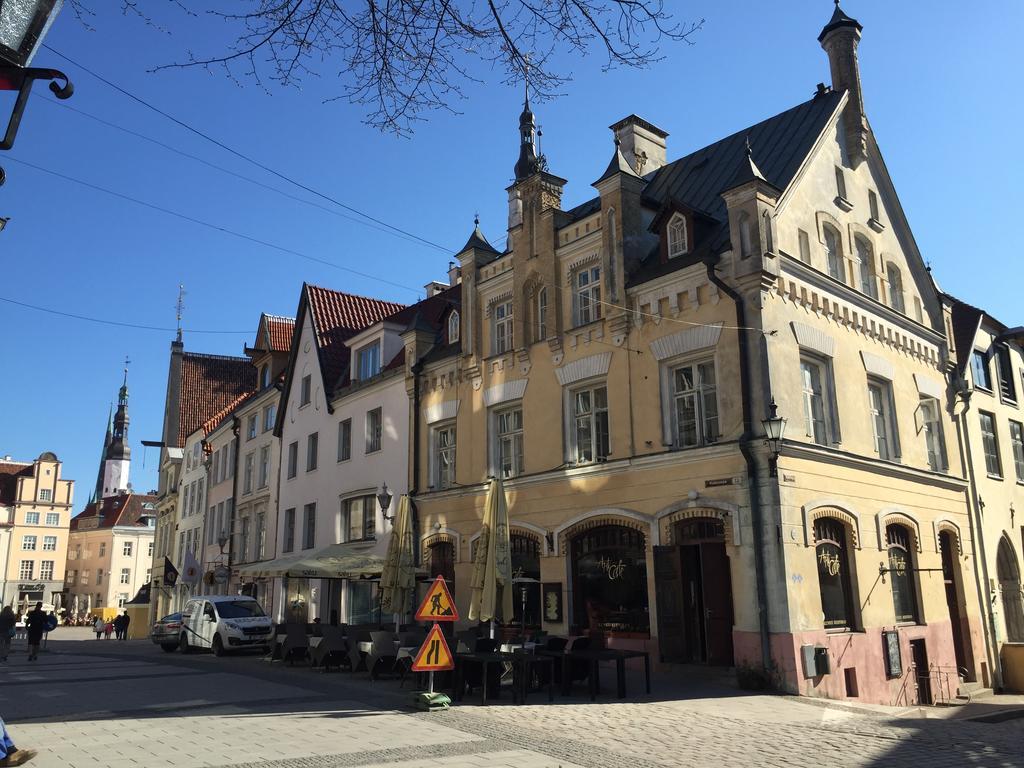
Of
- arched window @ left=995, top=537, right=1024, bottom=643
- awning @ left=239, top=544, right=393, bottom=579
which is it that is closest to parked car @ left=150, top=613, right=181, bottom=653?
awning @ left=239, top=544, right=393, bottom=579

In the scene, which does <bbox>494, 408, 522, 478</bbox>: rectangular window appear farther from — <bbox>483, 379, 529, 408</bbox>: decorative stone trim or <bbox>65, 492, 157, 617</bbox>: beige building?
<bbox>65, 492, 157, 617</bbox>: beige building

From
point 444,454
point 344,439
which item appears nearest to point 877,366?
point 444,454

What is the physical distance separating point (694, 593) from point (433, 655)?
21.7 ft

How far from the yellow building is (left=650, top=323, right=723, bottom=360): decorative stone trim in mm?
40

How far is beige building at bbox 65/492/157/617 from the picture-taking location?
9712 centimetres

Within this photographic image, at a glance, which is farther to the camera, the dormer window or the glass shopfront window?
the dormer window

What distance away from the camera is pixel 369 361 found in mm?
28422

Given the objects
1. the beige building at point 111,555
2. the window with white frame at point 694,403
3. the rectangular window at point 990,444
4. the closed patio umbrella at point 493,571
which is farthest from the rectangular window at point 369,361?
the beige building at point 111,555

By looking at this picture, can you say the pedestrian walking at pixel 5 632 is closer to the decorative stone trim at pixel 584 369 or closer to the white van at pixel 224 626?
the white van at pixel 224 626

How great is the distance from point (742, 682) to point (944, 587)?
27.2 ft

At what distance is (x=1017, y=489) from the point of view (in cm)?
2527

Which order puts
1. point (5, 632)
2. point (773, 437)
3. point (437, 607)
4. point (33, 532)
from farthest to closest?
point (33, 532) → point (5, 632) → point (773, 437) → point (437, 607)

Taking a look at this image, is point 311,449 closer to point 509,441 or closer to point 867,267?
point 509,441

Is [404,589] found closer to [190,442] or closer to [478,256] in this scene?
[478,256]
